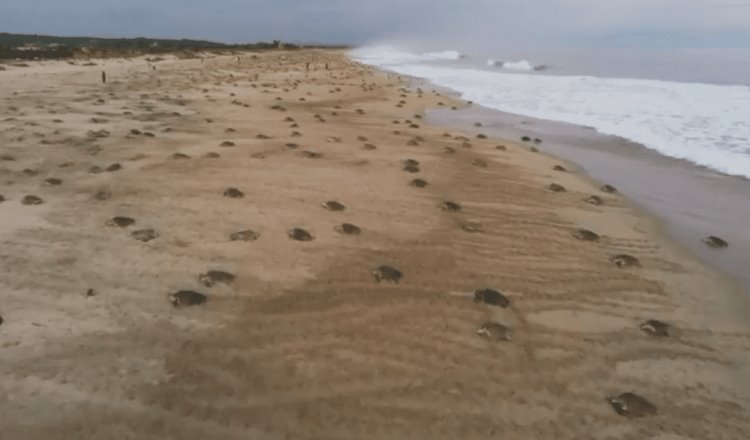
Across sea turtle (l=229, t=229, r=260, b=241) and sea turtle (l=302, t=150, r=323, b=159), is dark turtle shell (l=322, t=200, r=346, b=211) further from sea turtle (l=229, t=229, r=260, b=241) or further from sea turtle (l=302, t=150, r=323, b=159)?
sea turtle (l=302, t=150, r=323, b=159)

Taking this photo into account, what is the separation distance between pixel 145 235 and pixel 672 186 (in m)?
8.01

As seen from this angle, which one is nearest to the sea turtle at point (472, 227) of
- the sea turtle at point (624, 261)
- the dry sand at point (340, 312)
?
the dry sand at point (340, 312)

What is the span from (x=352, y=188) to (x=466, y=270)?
2.88m

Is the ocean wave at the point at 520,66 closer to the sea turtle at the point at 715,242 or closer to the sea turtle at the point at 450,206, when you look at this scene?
the sea turtle at the point at 450,206

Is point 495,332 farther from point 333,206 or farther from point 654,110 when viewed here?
point 654,110

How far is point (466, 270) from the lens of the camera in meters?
5.52

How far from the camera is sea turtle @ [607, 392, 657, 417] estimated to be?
139 inches

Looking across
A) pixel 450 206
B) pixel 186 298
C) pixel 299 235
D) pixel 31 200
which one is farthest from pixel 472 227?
pixel 31 200

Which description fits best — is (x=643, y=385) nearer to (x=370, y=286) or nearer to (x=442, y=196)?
(x=370, y=286)

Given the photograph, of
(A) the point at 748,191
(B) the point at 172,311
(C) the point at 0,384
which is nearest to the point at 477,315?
(B) the point at 172,311

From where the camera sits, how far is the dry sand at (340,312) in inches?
134

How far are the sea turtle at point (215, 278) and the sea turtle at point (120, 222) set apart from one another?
157 centimetres

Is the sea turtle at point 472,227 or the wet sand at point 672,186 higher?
the wet sand at point 672,186

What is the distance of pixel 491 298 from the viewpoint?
4.86 meters
